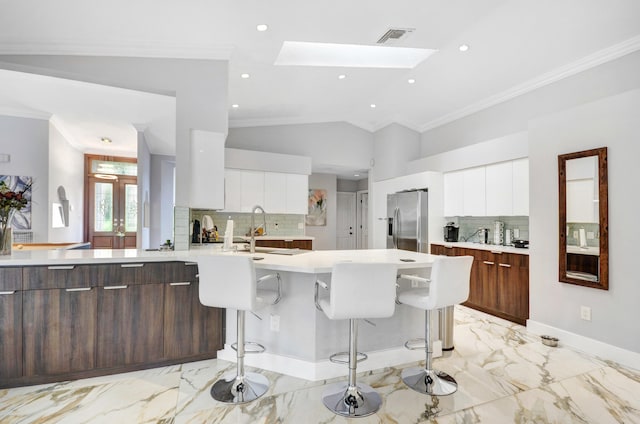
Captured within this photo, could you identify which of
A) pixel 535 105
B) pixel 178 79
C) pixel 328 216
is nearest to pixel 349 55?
pixel 178 79

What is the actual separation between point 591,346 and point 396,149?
14.1 ft

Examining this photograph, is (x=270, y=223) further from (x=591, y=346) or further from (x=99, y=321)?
(x=591, y=346)

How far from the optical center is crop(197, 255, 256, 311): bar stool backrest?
7.39ft

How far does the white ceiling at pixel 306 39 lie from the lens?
9.33ft

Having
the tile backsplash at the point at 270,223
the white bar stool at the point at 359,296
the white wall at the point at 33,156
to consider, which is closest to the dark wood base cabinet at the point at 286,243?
the tile backsplash at the point at 270,223

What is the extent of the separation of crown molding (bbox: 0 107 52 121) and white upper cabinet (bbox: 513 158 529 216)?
6463mm

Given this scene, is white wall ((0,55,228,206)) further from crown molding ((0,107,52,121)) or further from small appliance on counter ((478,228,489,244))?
small appliance on counter ((478,228,489,244))

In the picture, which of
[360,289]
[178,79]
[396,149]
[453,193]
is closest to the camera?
[360,289]

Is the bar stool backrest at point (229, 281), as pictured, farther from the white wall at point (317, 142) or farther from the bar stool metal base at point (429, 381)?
the white wall at point (317, 142)

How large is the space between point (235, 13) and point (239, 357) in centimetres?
271

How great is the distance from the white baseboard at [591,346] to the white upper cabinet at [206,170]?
11.9 ft

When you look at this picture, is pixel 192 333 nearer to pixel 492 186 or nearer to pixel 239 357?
pixel 239 357

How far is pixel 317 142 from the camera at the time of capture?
6.87m

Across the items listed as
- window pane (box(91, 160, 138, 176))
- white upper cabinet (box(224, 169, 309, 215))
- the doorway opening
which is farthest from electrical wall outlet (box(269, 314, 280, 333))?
window pane (box(91, 160, 138, 176))
